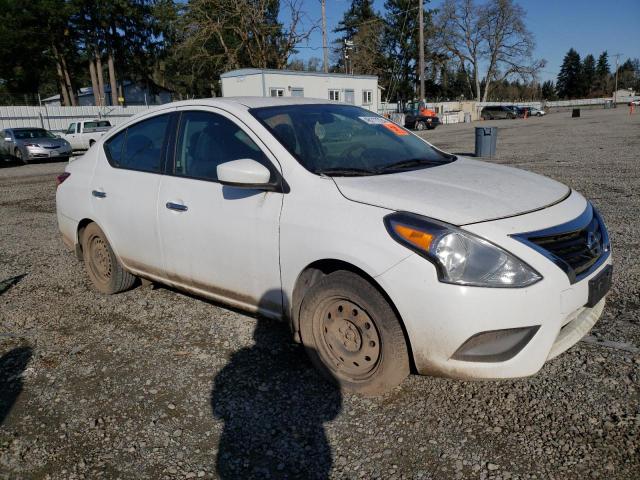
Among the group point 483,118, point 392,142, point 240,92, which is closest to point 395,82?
point 483,118

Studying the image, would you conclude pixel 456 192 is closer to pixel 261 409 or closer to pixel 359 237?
pixel 359 237

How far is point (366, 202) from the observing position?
2.77 meters

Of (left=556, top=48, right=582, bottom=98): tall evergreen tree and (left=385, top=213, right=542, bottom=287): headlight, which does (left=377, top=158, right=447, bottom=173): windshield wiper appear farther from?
(left=556, top=48, right=582, bottom=98): tall evergreen tree

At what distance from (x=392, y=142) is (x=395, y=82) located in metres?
71.3

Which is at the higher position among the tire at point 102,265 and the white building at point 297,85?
the white building at point 297,85

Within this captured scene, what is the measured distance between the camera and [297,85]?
30.5 m

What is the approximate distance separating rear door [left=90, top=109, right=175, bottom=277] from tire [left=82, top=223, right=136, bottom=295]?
18 centimetres

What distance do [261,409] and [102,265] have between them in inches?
100

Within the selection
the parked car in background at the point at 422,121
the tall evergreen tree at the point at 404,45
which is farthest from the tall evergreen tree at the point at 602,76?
the parked car in background at the point at 422,121

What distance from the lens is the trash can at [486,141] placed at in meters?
14.7

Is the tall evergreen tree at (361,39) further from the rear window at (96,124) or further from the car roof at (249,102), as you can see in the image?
the car roof at (249,102)

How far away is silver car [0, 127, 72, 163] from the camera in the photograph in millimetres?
20391

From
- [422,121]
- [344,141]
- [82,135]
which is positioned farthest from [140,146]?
[422,121]

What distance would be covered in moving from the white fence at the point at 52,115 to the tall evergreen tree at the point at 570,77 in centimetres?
10714
